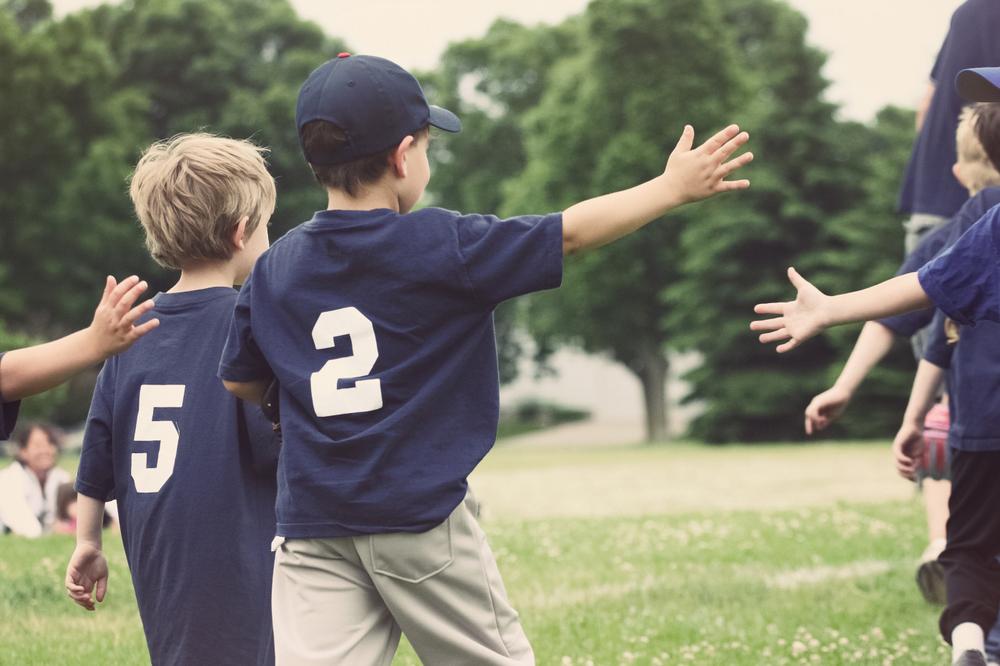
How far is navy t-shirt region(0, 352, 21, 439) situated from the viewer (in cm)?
328

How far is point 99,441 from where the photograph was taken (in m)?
3.79

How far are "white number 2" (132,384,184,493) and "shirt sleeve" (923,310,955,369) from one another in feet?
9.22

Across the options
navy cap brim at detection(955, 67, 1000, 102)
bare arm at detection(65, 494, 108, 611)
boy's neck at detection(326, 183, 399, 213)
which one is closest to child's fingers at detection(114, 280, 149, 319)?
boy's neck at detection(326, 183, 399, 213)

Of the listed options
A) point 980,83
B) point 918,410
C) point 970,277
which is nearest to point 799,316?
point 970,277

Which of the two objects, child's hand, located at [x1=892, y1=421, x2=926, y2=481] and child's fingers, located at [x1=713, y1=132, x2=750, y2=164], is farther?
child's hand, located at [x1=892, y1=421, x2=926, y2=481]

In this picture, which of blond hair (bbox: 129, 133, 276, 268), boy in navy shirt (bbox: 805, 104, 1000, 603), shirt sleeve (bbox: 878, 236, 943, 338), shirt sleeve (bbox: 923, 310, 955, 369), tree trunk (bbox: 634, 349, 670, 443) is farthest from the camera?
tree trunk (bbox: 634, 349, 670, 443)

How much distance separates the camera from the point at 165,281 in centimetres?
4450

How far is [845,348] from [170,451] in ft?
122

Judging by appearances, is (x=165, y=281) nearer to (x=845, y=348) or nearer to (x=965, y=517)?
(x=845, y=348)

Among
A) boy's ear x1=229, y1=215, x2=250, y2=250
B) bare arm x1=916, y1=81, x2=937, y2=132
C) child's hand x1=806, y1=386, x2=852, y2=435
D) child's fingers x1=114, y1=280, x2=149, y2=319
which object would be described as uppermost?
bare arm x1=916, y1=81, x2=937, y2=132

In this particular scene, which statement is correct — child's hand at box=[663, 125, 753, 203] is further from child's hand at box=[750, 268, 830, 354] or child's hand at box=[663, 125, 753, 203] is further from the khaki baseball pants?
the khaki baseball pants

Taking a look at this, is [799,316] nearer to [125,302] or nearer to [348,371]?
[348,371]

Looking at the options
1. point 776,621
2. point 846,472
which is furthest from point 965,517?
point 846,472

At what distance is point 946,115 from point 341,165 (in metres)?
3.95
